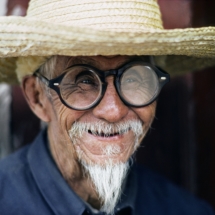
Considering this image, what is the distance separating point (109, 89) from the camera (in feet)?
5.38

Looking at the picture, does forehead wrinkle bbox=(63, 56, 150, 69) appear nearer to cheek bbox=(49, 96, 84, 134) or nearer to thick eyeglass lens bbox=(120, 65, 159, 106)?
thick eyeglass lens bbox=(120, 65, 159, 106)

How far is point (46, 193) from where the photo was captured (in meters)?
1.77

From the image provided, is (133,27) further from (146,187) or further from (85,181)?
(146,187)

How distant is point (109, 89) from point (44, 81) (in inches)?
14.0

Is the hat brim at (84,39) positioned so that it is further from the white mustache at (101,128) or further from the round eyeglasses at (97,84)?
the white mustache at (101,128)

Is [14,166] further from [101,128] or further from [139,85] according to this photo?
[139,85]

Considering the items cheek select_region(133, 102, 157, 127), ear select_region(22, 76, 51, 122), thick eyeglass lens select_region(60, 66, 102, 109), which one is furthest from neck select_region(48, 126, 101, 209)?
cheek select_region(133, 102, 157, 127)

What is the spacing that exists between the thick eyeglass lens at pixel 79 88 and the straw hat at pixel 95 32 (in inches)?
7.3

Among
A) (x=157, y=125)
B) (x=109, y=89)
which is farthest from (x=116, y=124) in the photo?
(x=157, y=125)

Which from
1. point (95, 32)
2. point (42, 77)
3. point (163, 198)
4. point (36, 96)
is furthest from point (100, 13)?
point (163, 198)

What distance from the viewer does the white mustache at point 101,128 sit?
65.7 inches

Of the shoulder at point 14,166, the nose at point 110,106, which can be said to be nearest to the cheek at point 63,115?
the nose at point 110,106

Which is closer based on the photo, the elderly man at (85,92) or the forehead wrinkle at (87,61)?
the elderly man at (85,92)

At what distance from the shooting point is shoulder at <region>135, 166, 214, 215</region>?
2.12 m
